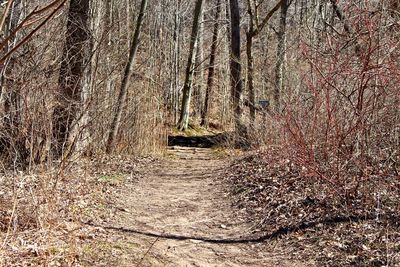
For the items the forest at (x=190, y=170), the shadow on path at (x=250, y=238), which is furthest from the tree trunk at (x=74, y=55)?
the shadow on path at (x=250, y=238)

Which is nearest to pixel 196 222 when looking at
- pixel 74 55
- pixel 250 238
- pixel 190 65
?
pixel 250 238

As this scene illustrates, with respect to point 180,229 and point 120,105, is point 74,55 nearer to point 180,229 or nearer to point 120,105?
point 120,105

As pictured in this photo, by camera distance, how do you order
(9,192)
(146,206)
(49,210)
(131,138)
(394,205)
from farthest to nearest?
1. (131,138)
2. (146,206)
3. (9,192)
4. (394,205)
5. (49,210)

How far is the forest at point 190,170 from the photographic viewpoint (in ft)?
14.4

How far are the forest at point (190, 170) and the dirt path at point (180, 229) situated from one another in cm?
2

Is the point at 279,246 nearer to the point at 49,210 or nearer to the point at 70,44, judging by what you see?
the point at 49,210

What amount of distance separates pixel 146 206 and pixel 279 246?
2.40 m

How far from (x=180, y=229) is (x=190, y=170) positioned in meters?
4.68

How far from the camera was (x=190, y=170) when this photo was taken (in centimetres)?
1018

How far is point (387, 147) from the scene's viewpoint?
5832 millimetres

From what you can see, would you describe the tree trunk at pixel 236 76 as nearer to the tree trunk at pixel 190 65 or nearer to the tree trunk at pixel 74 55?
the tree trunk at pixel 190 65

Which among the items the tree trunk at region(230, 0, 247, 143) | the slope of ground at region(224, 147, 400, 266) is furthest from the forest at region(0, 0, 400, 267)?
the tree trunk at region(230, 0, 247, 143)

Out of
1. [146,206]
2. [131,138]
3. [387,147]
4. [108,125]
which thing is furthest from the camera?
[131,138]

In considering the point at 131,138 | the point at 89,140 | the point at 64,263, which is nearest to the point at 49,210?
the point at 64,263
